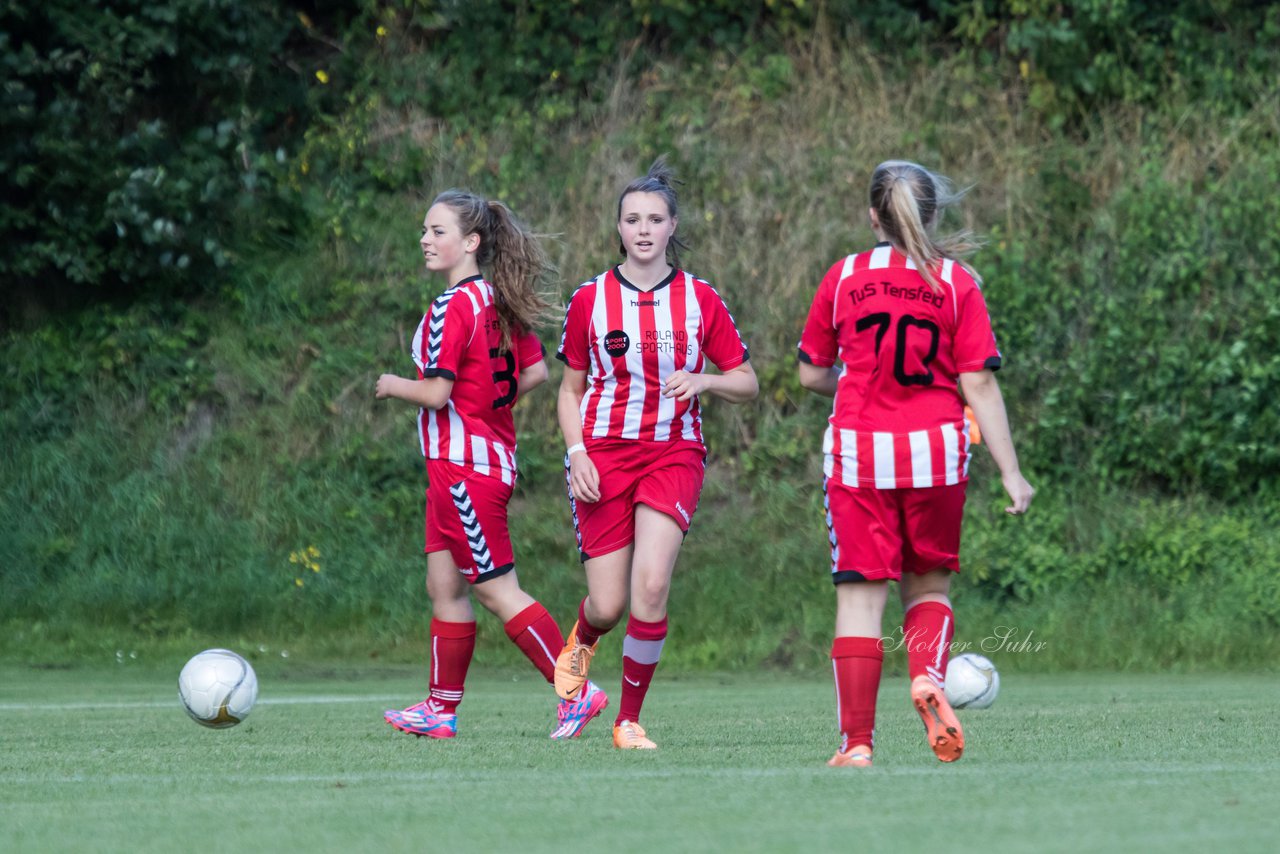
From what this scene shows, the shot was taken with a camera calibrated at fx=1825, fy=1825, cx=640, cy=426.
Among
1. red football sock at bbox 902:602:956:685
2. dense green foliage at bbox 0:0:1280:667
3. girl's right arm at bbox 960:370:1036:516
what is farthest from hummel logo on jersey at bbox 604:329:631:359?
dense green foliage at bbox 0:0:1280:667

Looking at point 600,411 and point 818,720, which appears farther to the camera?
point 818,720

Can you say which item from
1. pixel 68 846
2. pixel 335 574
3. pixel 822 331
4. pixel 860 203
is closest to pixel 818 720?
pixel 822 331

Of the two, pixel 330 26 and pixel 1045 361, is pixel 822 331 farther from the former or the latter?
pixel 330 26

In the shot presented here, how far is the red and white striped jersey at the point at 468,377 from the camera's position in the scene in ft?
22.0

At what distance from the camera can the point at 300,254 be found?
15.6 m

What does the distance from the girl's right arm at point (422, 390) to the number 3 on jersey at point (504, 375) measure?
0.22 m

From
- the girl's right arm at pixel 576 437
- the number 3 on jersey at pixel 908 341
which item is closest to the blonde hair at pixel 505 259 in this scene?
the girl's right arm at pixel 576 437

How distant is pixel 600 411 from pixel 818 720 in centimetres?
173

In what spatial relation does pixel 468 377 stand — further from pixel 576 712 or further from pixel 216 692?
pixel 216 692

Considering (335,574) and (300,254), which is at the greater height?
(300,254)

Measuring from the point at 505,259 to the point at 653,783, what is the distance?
9.72ft

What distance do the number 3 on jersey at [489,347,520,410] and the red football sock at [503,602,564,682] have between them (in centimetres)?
78

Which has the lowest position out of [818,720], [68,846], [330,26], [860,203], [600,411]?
[818,720]

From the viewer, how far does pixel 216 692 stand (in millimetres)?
6516
